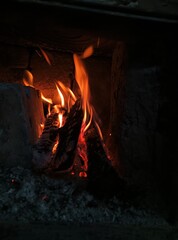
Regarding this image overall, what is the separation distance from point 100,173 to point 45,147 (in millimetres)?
351

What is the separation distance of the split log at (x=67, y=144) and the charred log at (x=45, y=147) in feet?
0.12

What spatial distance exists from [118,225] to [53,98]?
3.90 feet

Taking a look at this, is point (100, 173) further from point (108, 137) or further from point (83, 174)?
point (108, 137)

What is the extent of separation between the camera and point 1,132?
1.43 m

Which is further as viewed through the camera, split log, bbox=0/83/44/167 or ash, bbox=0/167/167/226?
split log, bbox=0/83/44/167

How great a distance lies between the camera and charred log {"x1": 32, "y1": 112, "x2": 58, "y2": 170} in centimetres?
140

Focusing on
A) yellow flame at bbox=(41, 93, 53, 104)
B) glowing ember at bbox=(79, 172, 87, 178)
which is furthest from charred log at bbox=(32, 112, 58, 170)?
yellow flame at bbox=(41, 93, 53, 104)

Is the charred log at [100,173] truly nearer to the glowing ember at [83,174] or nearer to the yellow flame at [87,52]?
the glowing ember at [83,174]

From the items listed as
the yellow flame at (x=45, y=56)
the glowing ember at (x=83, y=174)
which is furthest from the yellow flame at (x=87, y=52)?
the glowing ember at (x=83, y=174)

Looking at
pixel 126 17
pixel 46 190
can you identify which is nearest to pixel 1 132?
pixel 46 190

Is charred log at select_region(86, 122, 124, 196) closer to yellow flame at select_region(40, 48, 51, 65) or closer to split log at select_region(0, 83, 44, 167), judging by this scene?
split log at select_region(0, 83, 44, 167)

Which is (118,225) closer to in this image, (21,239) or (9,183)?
(21,239)

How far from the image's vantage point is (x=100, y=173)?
1295 mm

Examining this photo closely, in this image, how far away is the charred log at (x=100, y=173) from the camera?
4.06 ft
